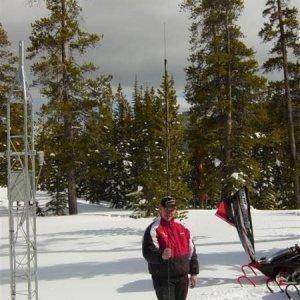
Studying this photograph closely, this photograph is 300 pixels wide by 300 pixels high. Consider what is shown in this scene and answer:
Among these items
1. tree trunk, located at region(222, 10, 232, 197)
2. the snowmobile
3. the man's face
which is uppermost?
tree trunk, located at region(222, 10, 232, 197)

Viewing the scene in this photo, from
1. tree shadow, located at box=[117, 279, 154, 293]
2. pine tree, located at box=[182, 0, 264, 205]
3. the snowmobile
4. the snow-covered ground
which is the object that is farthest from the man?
pine tree, located at box=[182, 0, 264, 205]

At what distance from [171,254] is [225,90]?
2010 centimetres

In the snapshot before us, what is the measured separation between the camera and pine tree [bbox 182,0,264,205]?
80.0 ft

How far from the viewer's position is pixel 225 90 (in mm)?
24938

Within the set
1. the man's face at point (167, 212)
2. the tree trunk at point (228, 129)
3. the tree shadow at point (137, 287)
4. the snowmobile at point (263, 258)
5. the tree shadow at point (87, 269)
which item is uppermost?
the tree trunk at point (228, 129)

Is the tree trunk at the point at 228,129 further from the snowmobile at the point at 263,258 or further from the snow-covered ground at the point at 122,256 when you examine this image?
the snowmobile at the point at 263,258

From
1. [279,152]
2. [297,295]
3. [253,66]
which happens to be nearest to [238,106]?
[253,66]

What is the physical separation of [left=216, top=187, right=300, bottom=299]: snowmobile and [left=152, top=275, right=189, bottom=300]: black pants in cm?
305

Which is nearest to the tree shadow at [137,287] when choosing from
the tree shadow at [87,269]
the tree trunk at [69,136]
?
the tree shadow at [87,269]

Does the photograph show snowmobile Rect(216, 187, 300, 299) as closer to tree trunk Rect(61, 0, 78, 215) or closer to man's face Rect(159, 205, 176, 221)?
man's face Rect(159, 205, 176, 221)

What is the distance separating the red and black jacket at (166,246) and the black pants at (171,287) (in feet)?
0.23

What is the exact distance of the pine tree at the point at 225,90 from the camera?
2439 centimetres

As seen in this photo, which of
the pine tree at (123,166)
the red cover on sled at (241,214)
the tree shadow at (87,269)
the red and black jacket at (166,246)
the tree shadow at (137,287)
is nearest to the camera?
the red and black jacket at (166,246)

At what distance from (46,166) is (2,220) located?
13.7ft
